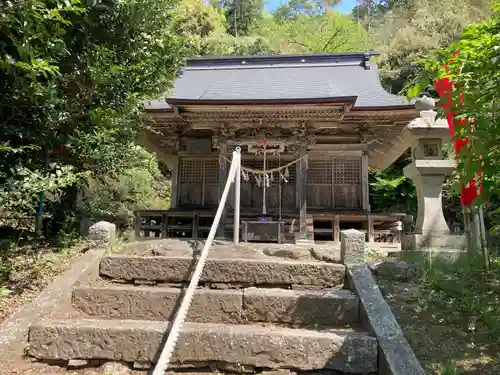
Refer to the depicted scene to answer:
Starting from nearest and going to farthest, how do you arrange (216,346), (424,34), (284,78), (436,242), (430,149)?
(216,346) < (436,242) < (430,149) < (284,78) < (424,34)

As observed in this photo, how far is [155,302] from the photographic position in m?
3.50

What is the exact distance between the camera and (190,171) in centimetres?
1024

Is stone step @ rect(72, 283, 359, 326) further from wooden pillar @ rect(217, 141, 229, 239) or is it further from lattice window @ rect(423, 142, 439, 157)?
wooden pillar @ rect(217, 141, 229, 239)

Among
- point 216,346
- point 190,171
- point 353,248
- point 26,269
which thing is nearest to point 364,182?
point 190,171

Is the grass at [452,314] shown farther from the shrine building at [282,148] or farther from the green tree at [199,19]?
the green tree at [199,19]

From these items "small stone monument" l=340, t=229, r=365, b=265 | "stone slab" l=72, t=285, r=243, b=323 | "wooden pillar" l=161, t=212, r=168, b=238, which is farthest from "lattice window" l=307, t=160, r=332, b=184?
"stone slab" l=72, t=285, r=243, b=323

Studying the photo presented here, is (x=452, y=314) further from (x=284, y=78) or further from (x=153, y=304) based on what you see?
(x=284, y=78)

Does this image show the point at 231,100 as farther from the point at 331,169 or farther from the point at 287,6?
the point at 287,6

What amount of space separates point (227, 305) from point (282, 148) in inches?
218

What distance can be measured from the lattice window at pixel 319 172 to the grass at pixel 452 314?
17.9 feet

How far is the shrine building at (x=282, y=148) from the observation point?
308 inches

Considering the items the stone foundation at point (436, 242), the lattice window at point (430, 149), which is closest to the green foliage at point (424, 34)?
the lattice window at point (430, 149)

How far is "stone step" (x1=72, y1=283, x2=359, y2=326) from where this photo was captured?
338 centimetres

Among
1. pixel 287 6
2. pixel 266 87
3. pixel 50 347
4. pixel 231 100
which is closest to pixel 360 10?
pixel 287 6
